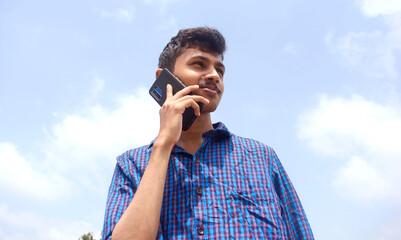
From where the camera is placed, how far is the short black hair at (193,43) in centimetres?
330

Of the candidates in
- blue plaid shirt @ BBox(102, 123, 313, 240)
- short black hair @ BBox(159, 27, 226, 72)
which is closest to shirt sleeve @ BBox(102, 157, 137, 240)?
blue plaid shirt @ BBox(102, 123, 313, 240)

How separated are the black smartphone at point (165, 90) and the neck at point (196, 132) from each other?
197 mm

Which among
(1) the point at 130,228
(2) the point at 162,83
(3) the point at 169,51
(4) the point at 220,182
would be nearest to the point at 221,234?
(4) the point at 220,182

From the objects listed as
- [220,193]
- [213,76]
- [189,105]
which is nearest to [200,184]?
[220,193]

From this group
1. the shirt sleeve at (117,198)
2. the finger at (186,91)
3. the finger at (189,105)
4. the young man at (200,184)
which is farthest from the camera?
the finger at (186,91)

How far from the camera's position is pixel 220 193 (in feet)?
8.07

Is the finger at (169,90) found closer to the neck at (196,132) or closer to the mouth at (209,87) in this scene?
the mouth at (209,87)

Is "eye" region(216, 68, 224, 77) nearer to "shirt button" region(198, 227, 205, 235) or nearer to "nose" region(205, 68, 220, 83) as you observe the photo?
"nose" region(205, 68, 220, 83)

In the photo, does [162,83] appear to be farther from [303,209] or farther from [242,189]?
[303,209]

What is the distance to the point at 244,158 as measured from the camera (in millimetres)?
2779

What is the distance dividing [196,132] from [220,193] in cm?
74

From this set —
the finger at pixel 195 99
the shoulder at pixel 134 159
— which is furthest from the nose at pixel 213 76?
the shoulder at pixel 134 159

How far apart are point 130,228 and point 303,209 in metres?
1.36

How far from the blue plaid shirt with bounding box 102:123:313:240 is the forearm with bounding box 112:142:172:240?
0.17 meters
